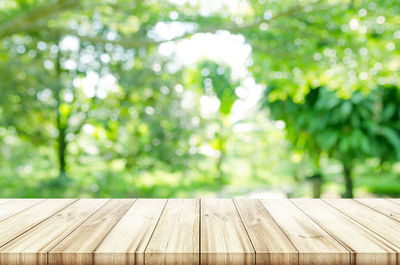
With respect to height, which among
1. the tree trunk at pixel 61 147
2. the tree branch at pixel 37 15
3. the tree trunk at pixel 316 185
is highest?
the tree branch at pixel 37 15

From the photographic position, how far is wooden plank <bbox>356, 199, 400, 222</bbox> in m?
1.50

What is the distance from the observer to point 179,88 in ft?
20.5

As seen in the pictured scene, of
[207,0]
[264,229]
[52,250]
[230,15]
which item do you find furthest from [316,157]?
[52,250]

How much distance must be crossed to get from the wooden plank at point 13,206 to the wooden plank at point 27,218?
3 cm

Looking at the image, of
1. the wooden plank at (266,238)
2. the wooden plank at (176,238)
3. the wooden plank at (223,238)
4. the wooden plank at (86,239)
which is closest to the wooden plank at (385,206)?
the wooden plank at (266,238)

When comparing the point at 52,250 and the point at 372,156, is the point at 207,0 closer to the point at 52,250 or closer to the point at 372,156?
the point at 372,156

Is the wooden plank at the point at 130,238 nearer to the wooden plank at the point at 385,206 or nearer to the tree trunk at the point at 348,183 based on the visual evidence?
the wooden plank at the point at 385,206

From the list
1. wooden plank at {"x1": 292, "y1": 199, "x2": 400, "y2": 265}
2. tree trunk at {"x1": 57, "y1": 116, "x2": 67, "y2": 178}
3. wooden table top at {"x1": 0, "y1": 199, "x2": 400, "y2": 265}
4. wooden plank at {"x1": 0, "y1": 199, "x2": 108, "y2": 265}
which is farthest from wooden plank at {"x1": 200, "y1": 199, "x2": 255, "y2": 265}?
tree trunk at {"x1": 57, "y1": 116, "x2": 67, "y2": 178}

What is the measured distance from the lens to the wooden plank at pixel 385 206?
150cm

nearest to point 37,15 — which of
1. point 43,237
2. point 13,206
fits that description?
point 13,206

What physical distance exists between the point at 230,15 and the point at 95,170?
12.5 ft

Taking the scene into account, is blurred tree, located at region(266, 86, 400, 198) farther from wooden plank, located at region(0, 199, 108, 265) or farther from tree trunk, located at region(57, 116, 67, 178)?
tree trunk, located at region(57, 116, 67, 178)

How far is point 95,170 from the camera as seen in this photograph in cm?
678

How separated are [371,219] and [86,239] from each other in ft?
3.47
